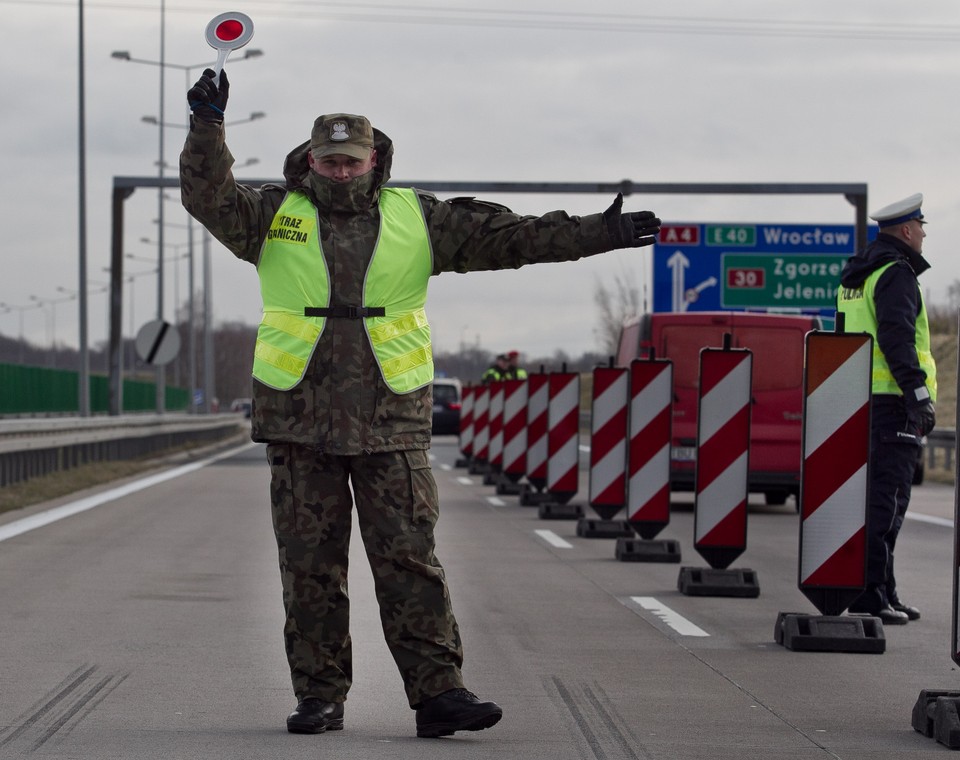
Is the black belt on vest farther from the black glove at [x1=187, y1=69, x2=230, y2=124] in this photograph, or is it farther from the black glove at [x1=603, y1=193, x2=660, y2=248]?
the black glove at [x1=603, y1=193, x2=660, y2=248]

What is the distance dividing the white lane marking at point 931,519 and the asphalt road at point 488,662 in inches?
123

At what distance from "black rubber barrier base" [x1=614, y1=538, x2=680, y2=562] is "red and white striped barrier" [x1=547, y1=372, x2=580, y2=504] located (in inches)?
183

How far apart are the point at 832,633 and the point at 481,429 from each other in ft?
59.0

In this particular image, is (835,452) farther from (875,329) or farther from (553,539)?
(553,539)

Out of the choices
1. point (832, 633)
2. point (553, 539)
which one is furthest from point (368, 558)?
point (553, 539)

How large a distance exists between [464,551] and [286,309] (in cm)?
726

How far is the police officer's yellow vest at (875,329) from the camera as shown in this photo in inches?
347

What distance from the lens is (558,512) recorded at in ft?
54.9

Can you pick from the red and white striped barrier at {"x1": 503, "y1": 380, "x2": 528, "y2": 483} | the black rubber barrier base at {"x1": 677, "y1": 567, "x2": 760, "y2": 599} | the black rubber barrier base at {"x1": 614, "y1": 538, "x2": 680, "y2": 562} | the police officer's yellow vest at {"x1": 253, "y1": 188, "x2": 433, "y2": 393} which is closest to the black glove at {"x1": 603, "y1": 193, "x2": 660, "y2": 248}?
the police officer's yellow vest at {"x1": 253, "y1": 188, "x2": 433, "y2": 393}

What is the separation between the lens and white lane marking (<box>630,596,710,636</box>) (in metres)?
8.49

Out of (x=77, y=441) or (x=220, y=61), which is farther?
(x=77, y=441)

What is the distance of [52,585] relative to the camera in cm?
991

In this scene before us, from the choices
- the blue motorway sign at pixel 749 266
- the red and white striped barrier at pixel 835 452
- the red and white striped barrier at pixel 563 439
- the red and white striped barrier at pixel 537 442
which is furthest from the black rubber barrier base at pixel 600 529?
the blue motorway sign at pixel 749 266

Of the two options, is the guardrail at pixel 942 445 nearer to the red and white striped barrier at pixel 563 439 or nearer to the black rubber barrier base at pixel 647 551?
the red and white striped barrier at pixel 563 439
